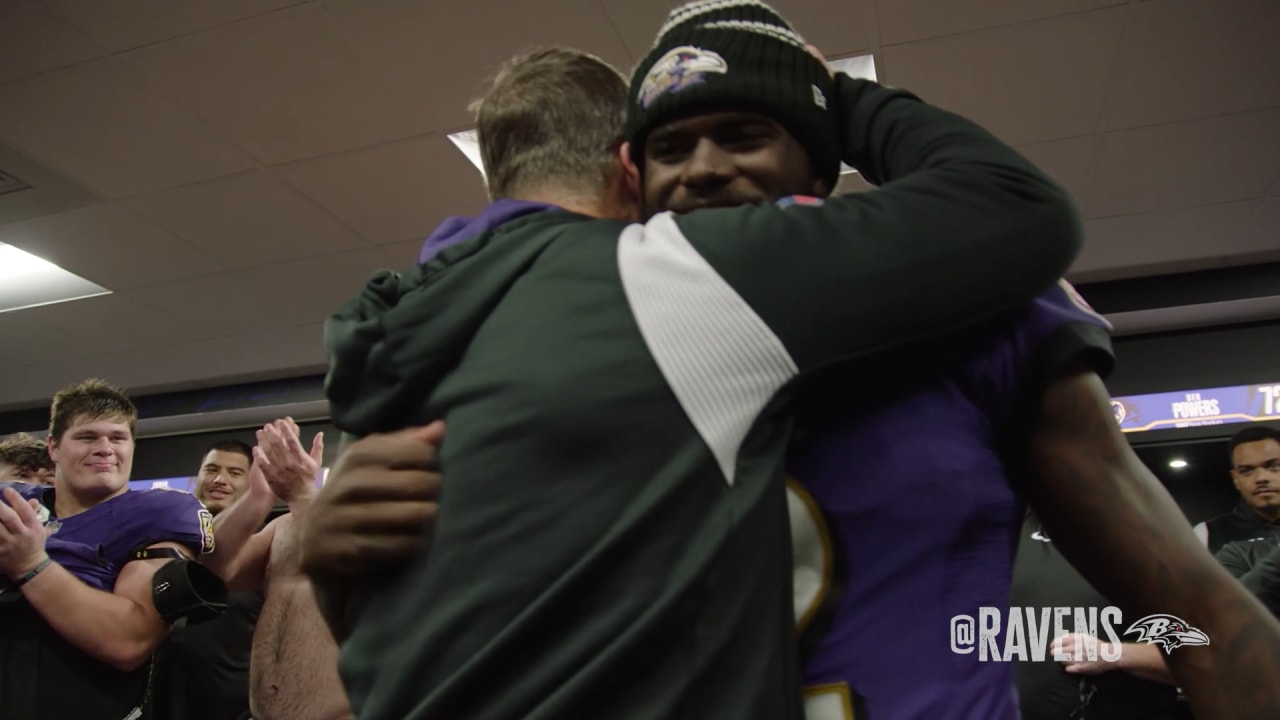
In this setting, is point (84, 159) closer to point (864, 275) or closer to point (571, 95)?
point (571, 95)

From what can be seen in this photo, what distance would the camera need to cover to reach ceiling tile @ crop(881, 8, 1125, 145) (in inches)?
104

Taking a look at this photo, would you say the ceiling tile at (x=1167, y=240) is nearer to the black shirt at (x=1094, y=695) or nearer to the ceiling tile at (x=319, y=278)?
the black shirt at (x=1094, y=695)

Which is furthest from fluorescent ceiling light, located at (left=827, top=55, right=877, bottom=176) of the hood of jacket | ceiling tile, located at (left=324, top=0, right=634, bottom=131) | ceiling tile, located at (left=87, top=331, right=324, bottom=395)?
ceiling tile, located at (left=87, top=331, right=324, bottom=395)

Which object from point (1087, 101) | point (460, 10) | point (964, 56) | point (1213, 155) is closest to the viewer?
point (460, 10)

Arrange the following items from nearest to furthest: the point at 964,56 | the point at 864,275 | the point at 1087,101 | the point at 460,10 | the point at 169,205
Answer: the point at 864,275
the point at 460,10
the point at 964,56
the point at 1087,101
the point at 169,205

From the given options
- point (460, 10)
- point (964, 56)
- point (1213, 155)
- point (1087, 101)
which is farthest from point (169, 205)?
point (1213, 155)

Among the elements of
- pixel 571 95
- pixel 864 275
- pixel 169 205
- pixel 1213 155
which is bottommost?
pixel 864 275

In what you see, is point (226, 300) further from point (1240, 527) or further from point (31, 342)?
point (1240, 527)

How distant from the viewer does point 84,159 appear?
10.9 feet

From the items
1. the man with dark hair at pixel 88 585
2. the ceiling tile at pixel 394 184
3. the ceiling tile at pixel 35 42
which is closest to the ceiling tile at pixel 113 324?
the ceiling tile at pixel 394 184

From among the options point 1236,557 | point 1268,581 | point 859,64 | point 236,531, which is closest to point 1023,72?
point 859,64

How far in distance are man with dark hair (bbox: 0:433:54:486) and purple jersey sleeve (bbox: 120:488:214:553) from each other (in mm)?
1150

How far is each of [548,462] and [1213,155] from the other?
3.64 meters

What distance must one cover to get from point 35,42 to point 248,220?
1136 millimetres
